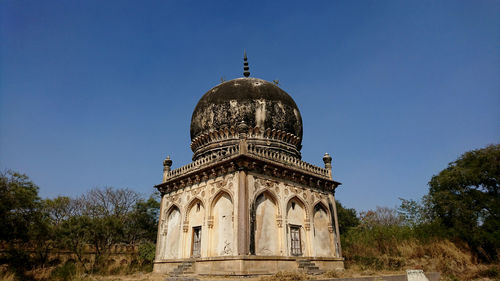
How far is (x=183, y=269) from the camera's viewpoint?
44.2ft

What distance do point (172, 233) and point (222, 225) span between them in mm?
4111

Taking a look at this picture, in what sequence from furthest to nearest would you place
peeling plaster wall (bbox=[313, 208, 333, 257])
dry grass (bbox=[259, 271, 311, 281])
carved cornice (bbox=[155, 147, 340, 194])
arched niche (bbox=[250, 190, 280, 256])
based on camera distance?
peeling plaster wall (bbox=[313, 208, 333, 257]), carved cornice (bbox=[155, 147, 340, 194]), arched niche (bbox=[250, 190, 280, 256]), dry grass (bbox=[259, 271, 311, 281])

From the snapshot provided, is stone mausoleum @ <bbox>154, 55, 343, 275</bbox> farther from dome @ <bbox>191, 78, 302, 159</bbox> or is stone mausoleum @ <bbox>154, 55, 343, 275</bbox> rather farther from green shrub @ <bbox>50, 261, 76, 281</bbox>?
green shrub @ <bbox>50, 261, 76, 281</bbox>

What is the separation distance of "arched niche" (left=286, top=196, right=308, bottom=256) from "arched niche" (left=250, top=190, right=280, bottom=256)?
78 cm

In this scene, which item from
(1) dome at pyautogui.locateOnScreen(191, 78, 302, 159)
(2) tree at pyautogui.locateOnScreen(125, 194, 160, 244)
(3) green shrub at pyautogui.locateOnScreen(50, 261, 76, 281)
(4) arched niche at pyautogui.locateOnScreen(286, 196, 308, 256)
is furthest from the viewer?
(2) tree at pyautogui.locateOnScreen(125, 194, 160, 244)

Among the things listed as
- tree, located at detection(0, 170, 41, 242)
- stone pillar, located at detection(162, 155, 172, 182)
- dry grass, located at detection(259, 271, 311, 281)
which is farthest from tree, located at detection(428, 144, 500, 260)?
tree, located at detection(0, 170, 41, 242)

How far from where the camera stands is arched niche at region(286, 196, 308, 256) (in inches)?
545

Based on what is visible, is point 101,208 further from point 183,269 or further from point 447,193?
point 447,193

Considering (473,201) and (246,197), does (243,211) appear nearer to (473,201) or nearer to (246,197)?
(246,197)

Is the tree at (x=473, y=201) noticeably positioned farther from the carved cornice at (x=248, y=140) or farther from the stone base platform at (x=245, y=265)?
the carved cornice at (x=248, y=140)

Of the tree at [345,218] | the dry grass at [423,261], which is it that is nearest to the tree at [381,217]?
the tree at [345,218]

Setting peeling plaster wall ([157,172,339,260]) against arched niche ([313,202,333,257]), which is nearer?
peeling plaster wall ([157,172,339,260])

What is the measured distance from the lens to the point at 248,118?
1717cm

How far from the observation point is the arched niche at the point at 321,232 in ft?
49.2
